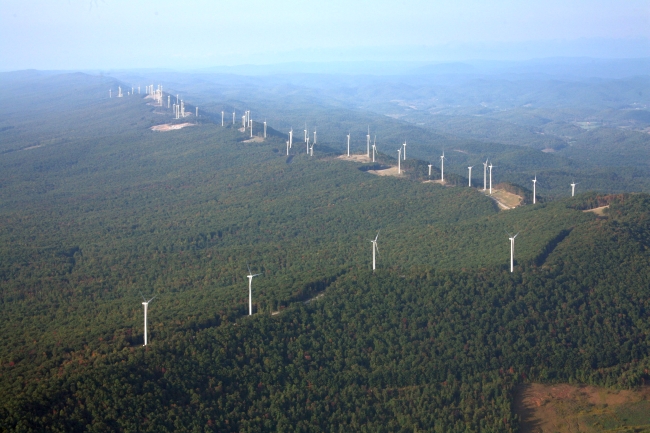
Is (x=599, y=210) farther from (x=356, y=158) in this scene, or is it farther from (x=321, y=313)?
(x=356, y=158)

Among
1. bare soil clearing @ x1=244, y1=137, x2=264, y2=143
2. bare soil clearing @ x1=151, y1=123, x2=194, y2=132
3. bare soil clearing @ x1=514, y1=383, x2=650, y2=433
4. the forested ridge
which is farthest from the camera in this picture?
bare soil clearing @ x1=151, y1=123, x2=194, y2=132

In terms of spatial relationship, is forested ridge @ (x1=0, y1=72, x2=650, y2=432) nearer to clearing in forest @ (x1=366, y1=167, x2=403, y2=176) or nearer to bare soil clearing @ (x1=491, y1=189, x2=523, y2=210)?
bare soil clearing @ (x1=491, y1=189, x2=523, y2=210)

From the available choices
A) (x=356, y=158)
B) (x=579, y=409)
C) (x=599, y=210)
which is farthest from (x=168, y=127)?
(x=579, y=409)

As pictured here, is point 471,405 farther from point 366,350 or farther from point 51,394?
point 51,394

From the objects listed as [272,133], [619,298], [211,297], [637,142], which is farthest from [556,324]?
[637,142]

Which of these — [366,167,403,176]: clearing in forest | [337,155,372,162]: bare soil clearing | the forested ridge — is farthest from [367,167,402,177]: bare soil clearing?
the forested ridge

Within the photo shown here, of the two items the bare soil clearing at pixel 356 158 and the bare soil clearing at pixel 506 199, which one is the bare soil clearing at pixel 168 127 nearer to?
the bare soil clearing at pixel 356 158
